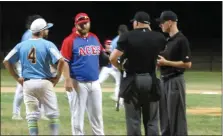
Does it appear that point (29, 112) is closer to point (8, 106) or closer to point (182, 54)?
point (182, 54)

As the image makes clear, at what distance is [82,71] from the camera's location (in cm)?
775

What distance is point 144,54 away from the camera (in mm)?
6770

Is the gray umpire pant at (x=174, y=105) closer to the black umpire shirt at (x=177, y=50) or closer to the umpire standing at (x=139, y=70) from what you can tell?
the black umpire shirt at (x=177, y=50)

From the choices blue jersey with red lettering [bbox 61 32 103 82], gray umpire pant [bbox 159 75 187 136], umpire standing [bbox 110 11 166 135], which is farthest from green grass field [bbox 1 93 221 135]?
umpire standing [bbox 110 11 166 135]

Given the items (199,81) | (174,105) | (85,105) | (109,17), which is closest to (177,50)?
(174,105)

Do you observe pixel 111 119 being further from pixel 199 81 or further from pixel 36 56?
pixel 199 81

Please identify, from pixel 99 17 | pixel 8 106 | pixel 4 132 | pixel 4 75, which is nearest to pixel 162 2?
pixel 99 17

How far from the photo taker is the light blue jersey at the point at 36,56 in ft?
25.0

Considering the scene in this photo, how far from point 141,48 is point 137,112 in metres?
0.80

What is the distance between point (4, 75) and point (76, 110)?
1735 centimetres

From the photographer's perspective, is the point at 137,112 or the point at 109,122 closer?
the point at 137,112

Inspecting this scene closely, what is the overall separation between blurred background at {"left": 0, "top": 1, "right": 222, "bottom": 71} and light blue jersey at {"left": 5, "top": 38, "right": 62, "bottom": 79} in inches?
1165

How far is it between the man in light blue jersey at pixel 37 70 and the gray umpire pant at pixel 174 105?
151cm

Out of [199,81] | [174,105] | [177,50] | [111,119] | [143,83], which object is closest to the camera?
[143,83]
